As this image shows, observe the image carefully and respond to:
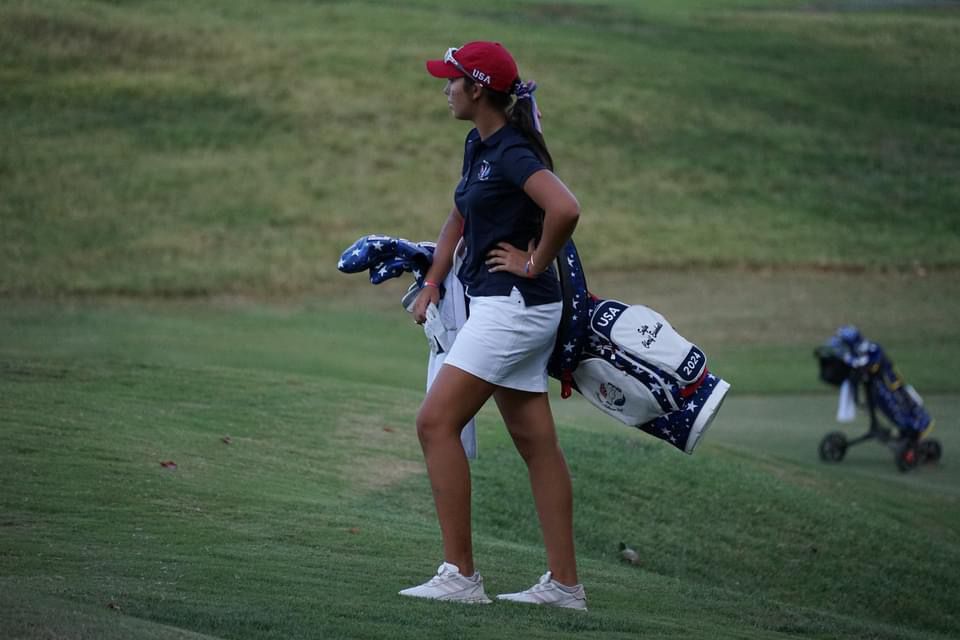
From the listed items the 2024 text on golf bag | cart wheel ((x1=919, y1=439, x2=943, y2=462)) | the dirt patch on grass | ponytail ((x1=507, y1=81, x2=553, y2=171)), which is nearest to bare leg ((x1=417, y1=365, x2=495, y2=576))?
the 2024 text on golf bag

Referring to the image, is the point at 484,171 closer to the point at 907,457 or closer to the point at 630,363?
the point at 630,363

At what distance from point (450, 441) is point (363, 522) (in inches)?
76.6

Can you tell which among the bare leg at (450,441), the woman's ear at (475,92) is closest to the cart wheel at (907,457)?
the bare leg at (450,441)

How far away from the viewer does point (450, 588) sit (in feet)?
17.6

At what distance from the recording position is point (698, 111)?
32.3m

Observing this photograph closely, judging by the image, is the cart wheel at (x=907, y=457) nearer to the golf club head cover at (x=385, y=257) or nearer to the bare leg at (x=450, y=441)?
the golf club head cover at (x=385, y=257)

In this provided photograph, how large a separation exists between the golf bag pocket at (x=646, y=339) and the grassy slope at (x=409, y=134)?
17674 mm

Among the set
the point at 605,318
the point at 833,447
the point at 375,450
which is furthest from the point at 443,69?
the point at 833,447

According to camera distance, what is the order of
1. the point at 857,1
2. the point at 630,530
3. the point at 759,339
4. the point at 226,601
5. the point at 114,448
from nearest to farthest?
the point at 226,601 < the point at 114,448 < the point at 630,530 < the point at 759,339 < the point at 857,1

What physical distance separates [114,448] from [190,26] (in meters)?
27.2

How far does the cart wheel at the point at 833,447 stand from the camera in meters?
12.6

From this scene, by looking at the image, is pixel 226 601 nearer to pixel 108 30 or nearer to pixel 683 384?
pixel 683 384

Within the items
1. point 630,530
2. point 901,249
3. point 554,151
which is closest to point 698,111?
point 554,151

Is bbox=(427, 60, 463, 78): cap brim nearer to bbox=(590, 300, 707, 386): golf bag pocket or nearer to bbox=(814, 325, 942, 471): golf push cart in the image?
bbox=(590, 300, 707, 386): golf bag pocket
